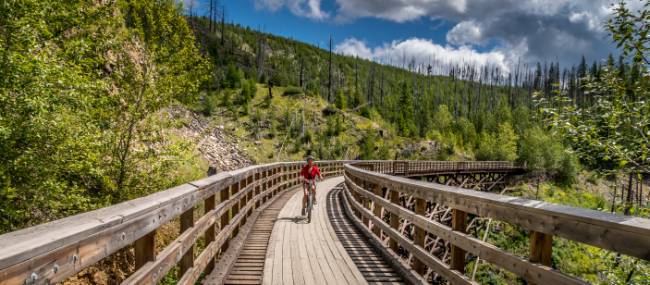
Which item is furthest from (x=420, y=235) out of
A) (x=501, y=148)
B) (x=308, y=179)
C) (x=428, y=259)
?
(x=501, y=148)

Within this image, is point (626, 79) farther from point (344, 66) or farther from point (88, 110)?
point (344, 66)

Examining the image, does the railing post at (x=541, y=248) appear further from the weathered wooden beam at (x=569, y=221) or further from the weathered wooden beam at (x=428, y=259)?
the weathered wooden beam at (x=428, y=259)

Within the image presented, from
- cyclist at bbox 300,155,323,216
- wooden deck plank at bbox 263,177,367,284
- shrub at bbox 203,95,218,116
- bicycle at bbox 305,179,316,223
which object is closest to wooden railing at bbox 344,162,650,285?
wooden deck plank at bbox 263,177,367,284

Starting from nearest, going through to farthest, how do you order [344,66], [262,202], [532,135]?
1. [262,202]
2. [532,135]
3. [344,66]

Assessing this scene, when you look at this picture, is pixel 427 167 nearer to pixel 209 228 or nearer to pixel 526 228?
pixel 209 228

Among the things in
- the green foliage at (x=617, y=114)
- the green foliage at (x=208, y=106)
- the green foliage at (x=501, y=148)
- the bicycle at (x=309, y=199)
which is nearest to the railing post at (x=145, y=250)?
the green foliage at (x=617, y=114)

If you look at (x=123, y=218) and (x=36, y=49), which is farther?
(x=36, y=49)

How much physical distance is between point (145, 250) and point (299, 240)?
5.35m

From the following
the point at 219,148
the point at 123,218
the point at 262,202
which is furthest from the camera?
the point at 219,148

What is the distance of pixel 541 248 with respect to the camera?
3023mm

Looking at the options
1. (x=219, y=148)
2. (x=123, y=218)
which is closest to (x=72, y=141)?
(x=123, y=218)

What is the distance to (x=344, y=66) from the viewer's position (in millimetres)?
177000

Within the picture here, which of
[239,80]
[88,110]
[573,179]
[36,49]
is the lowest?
[573,179]

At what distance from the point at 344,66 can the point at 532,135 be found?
11368 centimetres
